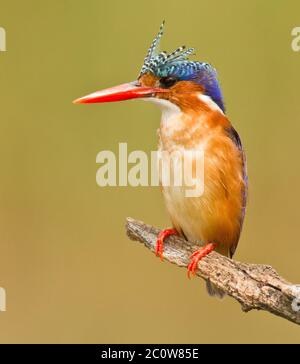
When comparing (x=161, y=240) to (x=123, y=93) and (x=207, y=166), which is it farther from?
(x=123, y=93)

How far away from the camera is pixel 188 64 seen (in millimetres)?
3004

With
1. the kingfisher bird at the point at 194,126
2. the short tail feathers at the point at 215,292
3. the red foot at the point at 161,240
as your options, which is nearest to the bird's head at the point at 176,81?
the kingfisher bird at the point at 194,126

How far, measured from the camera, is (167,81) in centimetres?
302

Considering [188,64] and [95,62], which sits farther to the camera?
[95,62]

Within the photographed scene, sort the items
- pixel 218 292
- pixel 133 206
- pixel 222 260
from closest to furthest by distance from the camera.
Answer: pixel 222 260 → pixel 218 292 → pixel 133 206

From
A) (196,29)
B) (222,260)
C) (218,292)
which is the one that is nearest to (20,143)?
(196,29)

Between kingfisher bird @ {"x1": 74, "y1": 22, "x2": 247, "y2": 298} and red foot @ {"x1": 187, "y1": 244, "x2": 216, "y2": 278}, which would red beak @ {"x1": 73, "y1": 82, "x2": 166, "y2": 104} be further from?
red foot @ {"x1": 187, "y1": 244, "x2": 216, "y2": 278}

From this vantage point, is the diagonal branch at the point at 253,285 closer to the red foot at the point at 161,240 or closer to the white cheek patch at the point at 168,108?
the red foot at the point at 161,240

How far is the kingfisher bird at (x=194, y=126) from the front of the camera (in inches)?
119

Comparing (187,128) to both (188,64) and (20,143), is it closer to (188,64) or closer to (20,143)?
(188,64)

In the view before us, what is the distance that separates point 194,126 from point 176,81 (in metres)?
0.16

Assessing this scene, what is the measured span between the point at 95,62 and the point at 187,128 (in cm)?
182

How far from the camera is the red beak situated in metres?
3.02

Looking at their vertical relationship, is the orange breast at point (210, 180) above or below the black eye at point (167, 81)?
below
